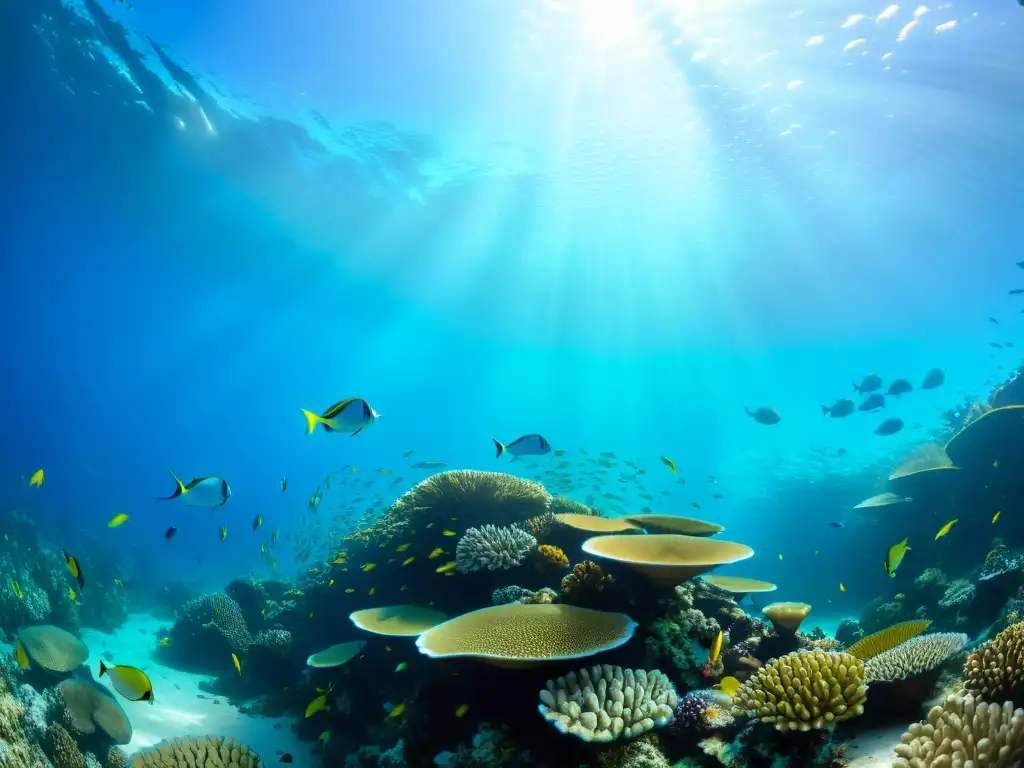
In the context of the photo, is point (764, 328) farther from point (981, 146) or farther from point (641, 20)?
point (641, 20)

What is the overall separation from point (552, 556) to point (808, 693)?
3284mm

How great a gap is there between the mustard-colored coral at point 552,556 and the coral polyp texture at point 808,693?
9.49 feet

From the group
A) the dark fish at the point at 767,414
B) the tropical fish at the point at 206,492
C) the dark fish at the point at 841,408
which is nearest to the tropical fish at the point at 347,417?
the tropical fish at the point at 206,492

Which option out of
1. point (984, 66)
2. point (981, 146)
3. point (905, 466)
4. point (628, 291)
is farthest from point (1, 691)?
point (628, 291)

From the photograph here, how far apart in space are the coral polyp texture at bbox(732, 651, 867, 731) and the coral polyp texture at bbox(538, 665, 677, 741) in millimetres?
617

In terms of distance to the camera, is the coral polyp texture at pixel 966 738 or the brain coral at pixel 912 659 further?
the brain coral at pixel 912 659

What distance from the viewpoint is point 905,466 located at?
13750 millimetres

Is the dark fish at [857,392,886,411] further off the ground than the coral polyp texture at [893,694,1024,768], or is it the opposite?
the dark fish at [857,392,886,411]

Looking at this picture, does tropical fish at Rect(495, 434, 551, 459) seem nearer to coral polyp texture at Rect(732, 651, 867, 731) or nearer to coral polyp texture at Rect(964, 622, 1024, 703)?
coral polyp texture at Rect(732, 651, 867, 731)

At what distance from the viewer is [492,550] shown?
20.5ft

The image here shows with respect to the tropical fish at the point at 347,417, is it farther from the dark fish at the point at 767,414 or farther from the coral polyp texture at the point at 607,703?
the dark fish at the point at 767,414

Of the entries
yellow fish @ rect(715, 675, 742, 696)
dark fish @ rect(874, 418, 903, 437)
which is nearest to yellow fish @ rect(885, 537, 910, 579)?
yellow fish @ rect(715, 675, 742, 696)

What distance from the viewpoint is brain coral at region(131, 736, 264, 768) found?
448 cm

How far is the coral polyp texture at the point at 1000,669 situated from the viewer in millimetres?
2842
